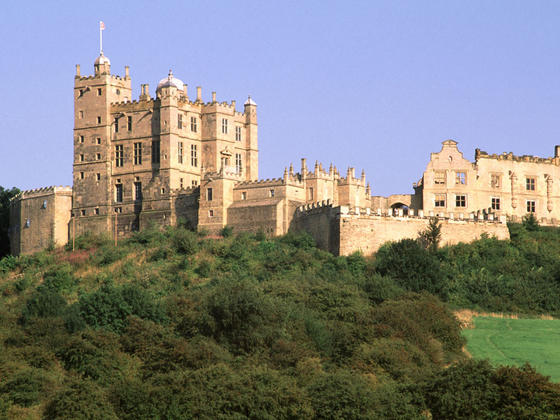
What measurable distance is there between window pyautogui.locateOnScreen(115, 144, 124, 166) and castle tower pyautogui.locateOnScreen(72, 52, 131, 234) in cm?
25

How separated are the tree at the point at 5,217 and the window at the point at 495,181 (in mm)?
35529

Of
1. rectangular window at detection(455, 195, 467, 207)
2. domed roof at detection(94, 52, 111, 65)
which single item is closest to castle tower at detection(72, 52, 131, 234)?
domed roof at detection(94, 52, 111, 65)

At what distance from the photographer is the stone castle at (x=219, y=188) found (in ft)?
249

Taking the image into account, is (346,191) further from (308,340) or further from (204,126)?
(308,340)

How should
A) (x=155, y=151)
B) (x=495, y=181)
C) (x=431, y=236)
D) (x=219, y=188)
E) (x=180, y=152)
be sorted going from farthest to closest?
(x=155, y=151)
(x=180, y=152)
(x=495, y=181)
(x=219, y=188)
(x=431, y=236)

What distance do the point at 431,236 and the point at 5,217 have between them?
3629cm

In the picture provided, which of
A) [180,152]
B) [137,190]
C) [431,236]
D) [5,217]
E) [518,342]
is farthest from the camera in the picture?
[5,217]

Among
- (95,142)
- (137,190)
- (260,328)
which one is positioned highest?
(95,142)

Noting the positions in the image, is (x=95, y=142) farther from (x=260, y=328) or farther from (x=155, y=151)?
(x=260, y=328)

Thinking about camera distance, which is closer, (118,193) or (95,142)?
(118,193)

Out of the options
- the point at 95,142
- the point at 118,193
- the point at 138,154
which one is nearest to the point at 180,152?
the point at 138,154

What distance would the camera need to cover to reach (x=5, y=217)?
9531cm

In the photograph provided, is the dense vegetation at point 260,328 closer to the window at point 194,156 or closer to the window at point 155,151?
the window at point 155,151

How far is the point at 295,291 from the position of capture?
2569 inches
